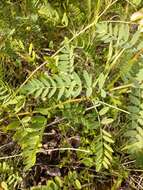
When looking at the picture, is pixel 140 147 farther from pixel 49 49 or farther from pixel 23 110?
pixel 49 49

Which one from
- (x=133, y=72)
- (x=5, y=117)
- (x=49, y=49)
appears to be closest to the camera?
(x=133, y=72)

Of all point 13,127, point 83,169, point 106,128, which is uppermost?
point 13,127

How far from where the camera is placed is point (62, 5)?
6.58ft

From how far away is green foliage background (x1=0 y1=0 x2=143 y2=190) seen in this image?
1.50 metres

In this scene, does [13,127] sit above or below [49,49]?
below

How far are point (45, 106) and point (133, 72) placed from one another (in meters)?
0.35

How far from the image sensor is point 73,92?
1.46m

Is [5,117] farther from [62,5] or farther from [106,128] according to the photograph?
[62,5]

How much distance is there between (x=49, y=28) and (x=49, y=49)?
0.10m

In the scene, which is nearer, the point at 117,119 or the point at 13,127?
the point at 13,127

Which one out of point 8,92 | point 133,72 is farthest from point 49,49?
point 133,72

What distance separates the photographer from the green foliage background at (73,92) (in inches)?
59.0

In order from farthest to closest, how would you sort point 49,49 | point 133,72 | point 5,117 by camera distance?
1. point 49,49
2. point 5,117
3. point 133,72

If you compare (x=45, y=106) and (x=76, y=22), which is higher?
(x=76, y=22)
